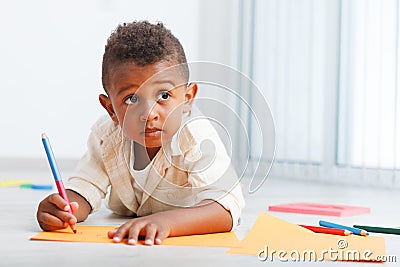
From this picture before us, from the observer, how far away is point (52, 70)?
135 inches

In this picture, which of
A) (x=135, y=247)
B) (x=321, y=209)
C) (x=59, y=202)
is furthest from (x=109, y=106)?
(x=321, y=209)

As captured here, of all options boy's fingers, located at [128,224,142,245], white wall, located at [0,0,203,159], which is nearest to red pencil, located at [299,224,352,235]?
boy's fingers, located at [128,224,142,245]

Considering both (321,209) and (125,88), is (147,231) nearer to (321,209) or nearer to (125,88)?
(125,88)

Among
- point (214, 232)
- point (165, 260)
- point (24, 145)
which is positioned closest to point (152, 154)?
point (214, 232)

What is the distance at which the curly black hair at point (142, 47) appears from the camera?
1.16 meters

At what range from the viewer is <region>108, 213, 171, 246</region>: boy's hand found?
104 centimetres

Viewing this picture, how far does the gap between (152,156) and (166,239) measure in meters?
0.21

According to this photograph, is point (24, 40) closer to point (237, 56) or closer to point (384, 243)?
point (237, 56)

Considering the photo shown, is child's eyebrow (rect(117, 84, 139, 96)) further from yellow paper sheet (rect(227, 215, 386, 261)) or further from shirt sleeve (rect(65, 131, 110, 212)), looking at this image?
yellow paper sheet (rect(227, 215, 386, 261))

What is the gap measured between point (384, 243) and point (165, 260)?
1.28 ft

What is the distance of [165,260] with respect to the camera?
0.93m

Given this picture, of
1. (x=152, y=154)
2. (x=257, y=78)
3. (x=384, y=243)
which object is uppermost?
(x=257, y=78)

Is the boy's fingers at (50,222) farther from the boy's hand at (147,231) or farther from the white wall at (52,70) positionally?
the white wall at (52,70)

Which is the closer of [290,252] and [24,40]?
[290,252]
